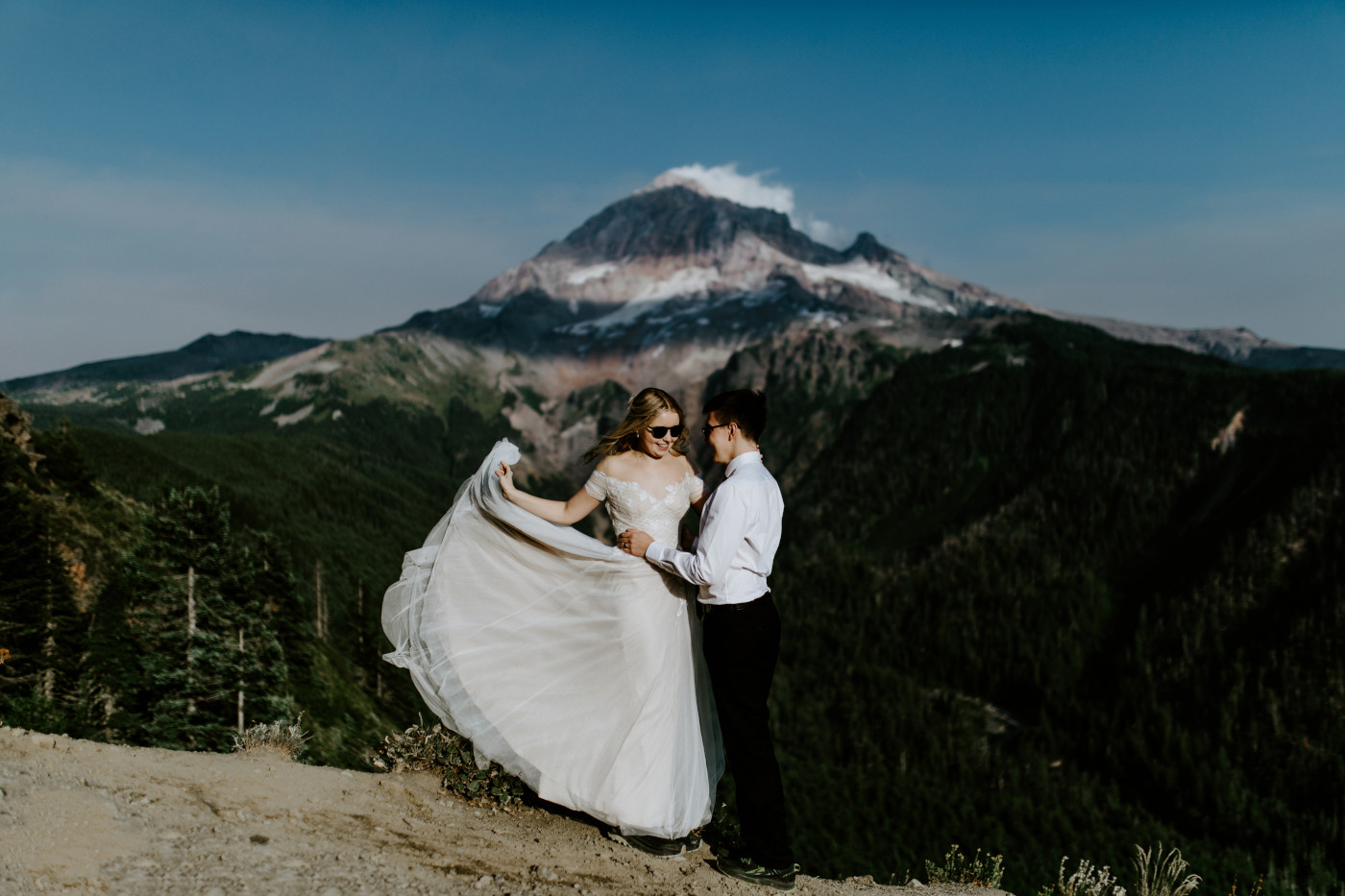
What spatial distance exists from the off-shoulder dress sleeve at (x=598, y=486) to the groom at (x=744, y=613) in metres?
0.72

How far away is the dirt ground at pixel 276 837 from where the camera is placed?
5.26m

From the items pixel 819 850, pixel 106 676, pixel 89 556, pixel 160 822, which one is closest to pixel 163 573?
pixel 106 676

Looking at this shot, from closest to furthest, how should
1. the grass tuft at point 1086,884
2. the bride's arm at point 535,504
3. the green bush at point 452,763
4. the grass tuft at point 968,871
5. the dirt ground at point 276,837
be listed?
the dirt ground at point 276,837
the grass tuft at point 1086,884
the bride's arm at point 535,504
the green bush at point 452,763
the grass tuft at point 968,871

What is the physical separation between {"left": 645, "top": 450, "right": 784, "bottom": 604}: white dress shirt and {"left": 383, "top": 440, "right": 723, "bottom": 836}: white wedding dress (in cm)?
72

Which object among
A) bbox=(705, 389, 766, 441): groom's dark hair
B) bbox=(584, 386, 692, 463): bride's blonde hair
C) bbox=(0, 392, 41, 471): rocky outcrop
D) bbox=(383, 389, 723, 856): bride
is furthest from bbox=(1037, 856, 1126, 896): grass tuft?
bbox=(0, 392, 41, 471): rocky outcrop

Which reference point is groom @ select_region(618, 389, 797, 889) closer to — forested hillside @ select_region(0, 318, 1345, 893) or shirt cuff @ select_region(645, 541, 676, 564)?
shirt cuff @ select_region(645, 541, 676, 564)

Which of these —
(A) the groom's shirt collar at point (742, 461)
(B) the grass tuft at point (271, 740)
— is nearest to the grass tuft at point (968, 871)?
(A) the groom's shirt collar at point (742, 461)

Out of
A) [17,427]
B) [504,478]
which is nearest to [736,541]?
[504,478]

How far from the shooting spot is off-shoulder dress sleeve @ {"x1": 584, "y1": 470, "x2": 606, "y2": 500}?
714 centimetres

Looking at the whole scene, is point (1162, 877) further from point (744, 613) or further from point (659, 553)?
point (659, 553)

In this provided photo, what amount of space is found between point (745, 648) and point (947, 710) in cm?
15353

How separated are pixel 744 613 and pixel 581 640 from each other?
1.67 metres

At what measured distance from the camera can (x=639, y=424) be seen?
7066mm

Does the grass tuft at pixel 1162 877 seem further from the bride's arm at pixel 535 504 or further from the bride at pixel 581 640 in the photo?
the bride's arm at pixel 535 504
